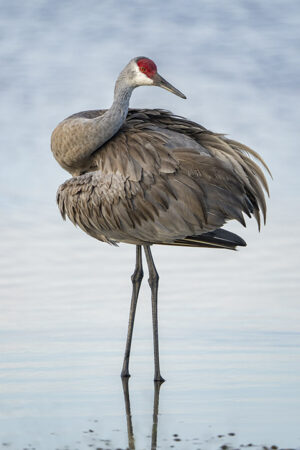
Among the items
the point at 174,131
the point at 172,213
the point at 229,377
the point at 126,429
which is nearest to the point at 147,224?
the point at 172,213

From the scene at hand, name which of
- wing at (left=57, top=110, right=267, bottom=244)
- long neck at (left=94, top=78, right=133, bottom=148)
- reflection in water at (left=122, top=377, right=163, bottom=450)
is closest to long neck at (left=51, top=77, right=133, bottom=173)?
long neck at (left=94, top=78, right=133, bottom=148)

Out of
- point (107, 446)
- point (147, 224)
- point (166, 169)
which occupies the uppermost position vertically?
point (166, 169)

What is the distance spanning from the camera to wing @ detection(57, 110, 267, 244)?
923 cm

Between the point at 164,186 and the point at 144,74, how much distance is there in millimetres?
1591

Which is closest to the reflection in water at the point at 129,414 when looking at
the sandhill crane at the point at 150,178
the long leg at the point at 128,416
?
the long leg at the point at 128,416

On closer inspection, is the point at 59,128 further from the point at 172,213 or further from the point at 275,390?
the point at 275,390

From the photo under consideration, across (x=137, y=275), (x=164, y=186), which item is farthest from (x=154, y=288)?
(x=164, y=186)

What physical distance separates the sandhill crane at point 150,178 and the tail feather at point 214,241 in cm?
1

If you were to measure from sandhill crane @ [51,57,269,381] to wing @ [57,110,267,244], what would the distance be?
11 mm

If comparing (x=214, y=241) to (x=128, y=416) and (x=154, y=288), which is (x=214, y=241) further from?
(x=128, y=416)

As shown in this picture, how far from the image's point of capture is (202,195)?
919 centimetres

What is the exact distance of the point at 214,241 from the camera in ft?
30.5

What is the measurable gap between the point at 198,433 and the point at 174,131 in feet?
13.4

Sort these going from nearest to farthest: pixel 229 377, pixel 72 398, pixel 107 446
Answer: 1. pixel 107 446
2. pixel 72 398
3. pixel 229 377
